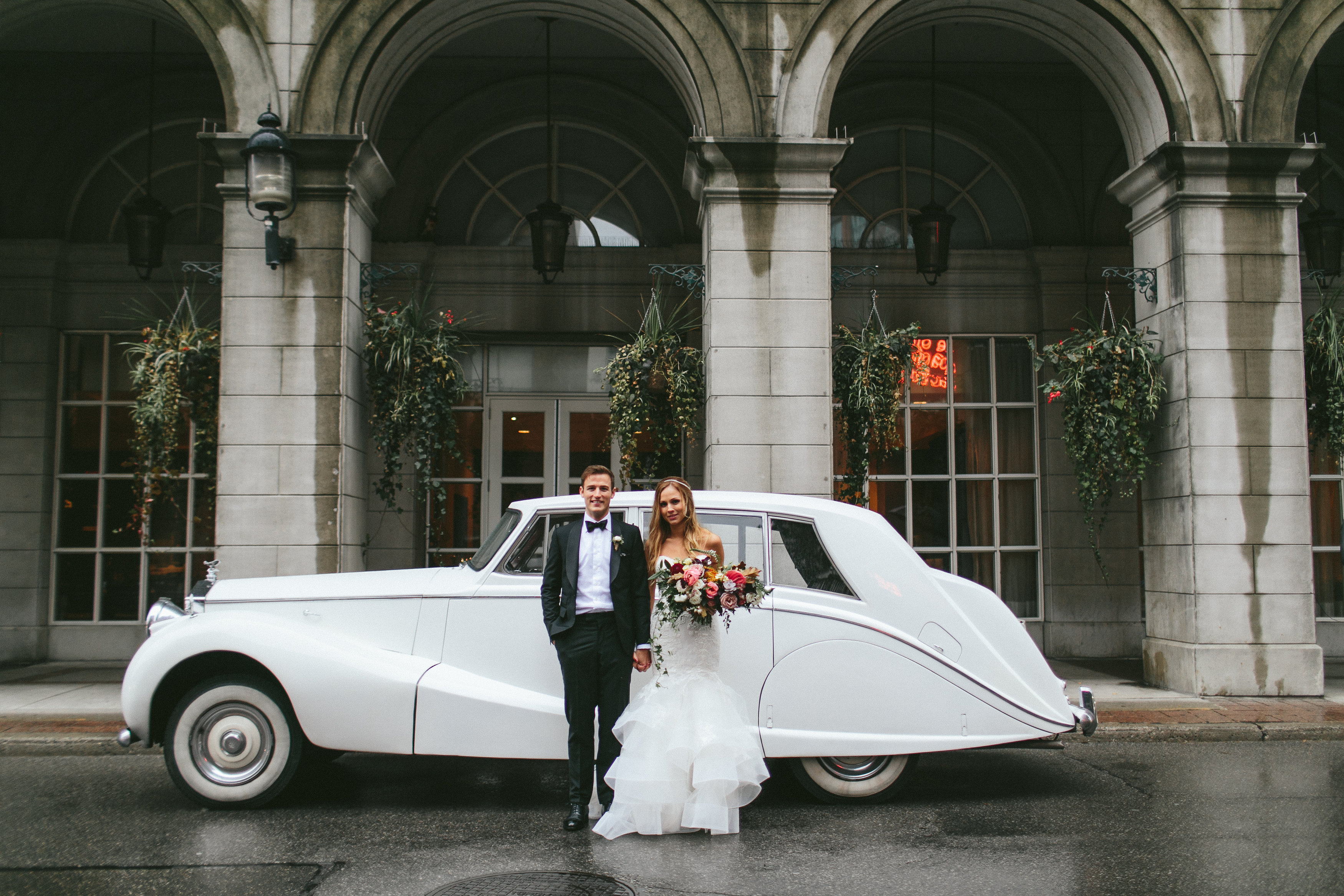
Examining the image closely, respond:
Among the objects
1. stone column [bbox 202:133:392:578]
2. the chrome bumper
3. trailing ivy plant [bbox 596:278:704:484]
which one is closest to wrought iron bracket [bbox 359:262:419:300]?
stone column [bbox 202:133:392:578]

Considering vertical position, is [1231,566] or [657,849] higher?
[1231,566]

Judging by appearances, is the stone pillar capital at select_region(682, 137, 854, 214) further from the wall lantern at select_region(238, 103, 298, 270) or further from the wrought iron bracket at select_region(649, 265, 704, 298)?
the wall lantern at select_region(238, 103, 298, 270)

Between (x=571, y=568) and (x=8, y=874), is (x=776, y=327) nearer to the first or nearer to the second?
(x=571, y=568)

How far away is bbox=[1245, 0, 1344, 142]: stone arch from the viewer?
877cm

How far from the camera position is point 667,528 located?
17.2ft

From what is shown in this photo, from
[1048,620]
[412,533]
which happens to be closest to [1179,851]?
[1048,620]

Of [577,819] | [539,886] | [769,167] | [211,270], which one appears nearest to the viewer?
[539,886]

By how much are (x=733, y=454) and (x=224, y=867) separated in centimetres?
507

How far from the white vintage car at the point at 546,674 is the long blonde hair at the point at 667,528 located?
0.26m

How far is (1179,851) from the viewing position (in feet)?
14.9

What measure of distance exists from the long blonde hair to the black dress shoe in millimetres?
1285

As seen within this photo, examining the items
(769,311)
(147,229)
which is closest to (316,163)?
(147,229)

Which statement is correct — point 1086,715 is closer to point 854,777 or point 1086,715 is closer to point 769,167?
point 854,777

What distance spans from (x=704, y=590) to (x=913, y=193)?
8.09 m
